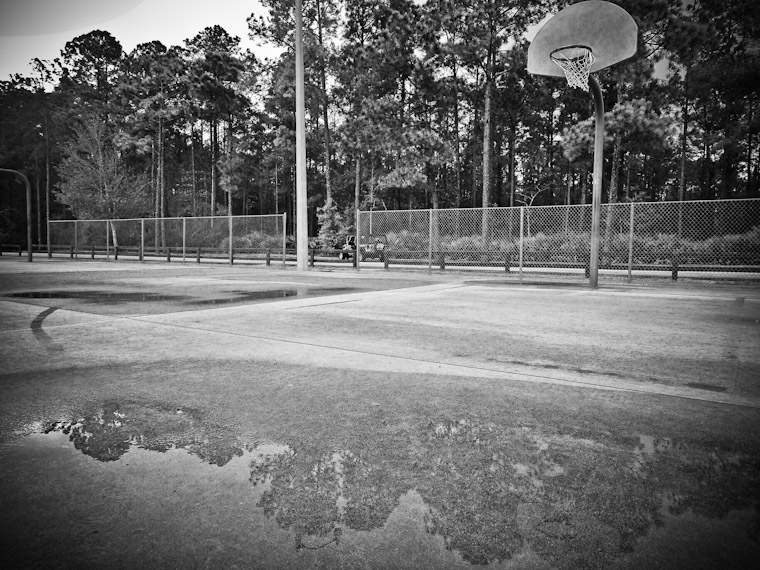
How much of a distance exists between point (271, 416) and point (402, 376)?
132 cm

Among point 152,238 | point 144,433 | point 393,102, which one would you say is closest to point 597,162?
point 144,433

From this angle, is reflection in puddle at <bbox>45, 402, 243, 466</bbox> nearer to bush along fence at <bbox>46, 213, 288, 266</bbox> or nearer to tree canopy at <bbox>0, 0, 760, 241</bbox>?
tree canopy at <bbox>0, 0, 760, 241</bbox>

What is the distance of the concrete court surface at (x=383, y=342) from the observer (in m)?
3.53

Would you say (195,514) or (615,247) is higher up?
(615,247)

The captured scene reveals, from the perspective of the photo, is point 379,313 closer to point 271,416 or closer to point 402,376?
point 402,376

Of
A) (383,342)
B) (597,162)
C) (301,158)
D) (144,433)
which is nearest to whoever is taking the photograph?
(144,433)

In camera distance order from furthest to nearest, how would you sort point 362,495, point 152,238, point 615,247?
point 152,238
point 615,247
point 362,495

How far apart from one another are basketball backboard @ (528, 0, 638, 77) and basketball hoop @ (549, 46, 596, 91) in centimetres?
15

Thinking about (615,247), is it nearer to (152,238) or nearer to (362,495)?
(362,495)

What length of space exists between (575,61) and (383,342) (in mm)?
10835

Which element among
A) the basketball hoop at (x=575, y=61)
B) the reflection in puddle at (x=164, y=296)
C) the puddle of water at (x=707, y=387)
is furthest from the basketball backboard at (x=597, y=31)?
the puddle of water at (x=707, y=387)

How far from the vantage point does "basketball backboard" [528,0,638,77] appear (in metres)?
11.2

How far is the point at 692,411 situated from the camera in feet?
10.2

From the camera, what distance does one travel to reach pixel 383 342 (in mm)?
5230
